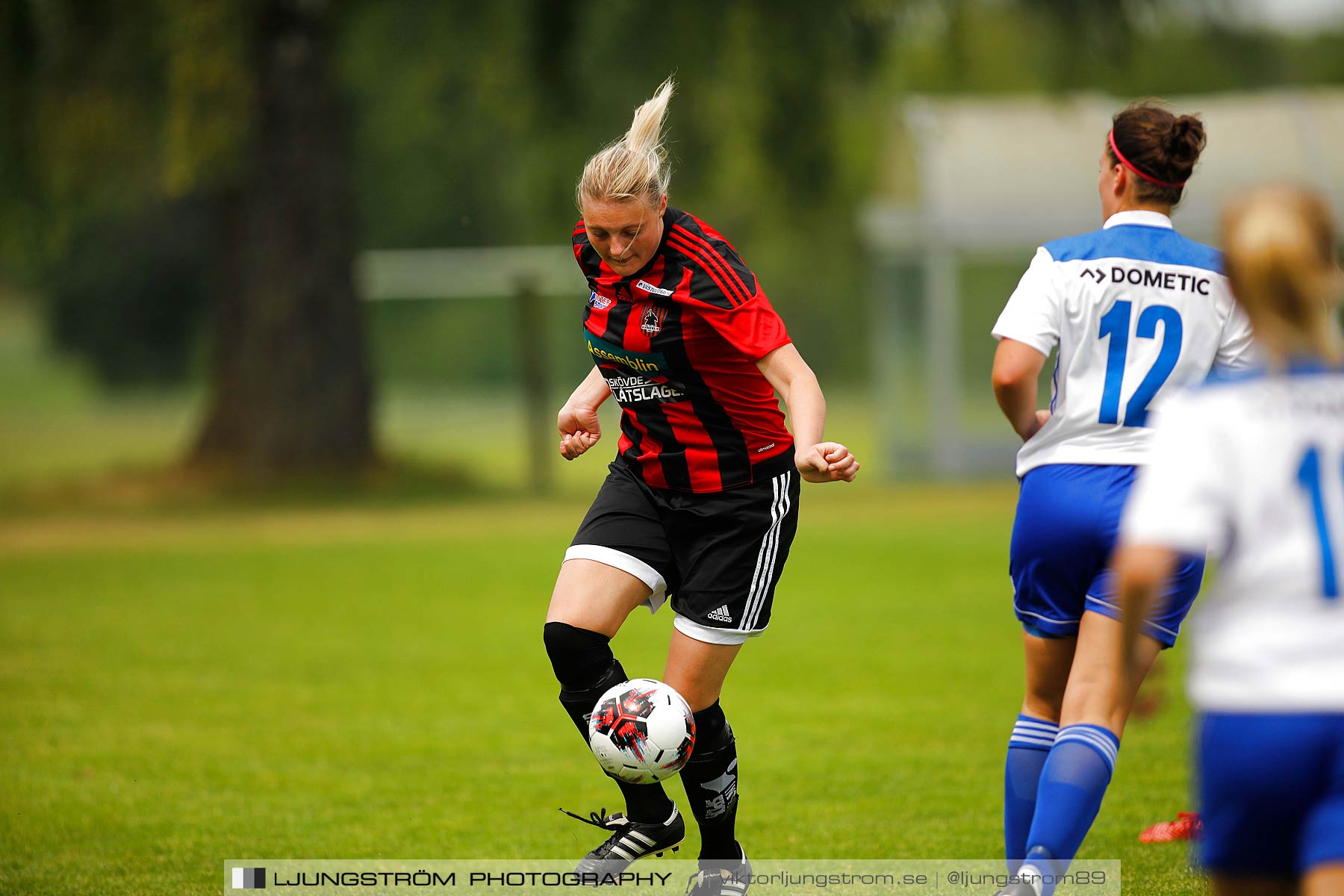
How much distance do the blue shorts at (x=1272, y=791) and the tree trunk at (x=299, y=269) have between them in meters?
14.7

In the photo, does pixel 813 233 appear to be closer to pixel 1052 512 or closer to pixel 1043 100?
pixel 1043 100

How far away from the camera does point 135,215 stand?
112ft

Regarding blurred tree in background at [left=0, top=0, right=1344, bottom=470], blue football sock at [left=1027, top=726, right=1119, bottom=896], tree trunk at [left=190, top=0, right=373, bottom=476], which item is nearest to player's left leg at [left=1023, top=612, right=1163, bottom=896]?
blue football sock at [left=1027, top=726, right=1119, bottom=896]

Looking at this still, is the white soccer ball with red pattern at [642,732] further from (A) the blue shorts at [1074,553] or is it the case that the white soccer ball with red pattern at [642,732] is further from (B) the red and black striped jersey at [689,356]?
(A) the blue shorts at [1074,553]

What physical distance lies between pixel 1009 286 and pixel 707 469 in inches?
609

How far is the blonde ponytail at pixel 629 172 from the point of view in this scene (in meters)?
4.05

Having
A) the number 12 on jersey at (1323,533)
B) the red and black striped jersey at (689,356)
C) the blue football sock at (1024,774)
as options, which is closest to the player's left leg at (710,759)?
the red and black striped jersey at (689,356)

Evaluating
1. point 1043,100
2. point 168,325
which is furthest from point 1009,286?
point 168,325

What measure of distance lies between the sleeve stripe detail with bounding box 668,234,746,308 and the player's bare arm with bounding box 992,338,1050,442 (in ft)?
2.55

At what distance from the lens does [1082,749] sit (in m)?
3.65

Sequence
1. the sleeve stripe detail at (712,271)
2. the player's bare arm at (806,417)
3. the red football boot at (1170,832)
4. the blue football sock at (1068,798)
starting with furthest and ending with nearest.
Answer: the red football boot at (1170,832), the sleeve stripe detail at (712,271), the player's bare arm at (806,417), the blue football sock at (1068,798)

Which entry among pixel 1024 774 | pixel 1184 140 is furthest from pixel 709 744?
pixel 1184 140

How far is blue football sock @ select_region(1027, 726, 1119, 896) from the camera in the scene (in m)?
3.60

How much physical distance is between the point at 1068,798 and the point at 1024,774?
36cm
